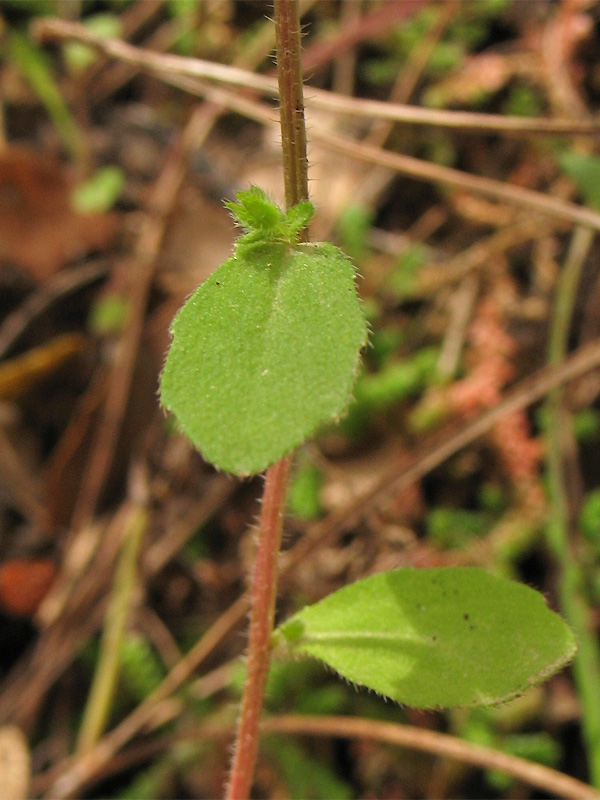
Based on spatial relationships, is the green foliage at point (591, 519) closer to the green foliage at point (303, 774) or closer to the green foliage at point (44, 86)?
the green foliage at point (303, 774)

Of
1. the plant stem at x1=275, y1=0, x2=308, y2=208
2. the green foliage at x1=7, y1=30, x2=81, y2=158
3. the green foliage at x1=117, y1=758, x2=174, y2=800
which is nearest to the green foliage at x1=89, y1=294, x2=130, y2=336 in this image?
the green foliage at x1=7, y1=30, x2=81, y2=158

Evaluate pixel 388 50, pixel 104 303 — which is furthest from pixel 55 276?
pixel 388 50

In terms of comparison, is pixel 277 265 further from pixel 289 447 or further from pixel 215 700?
pixel 215 700

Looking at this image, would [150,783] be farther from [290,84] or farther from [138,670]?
[290,84]

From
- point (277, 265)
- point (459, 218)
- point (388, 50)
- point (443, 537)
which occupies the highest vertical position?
point (388, 50)

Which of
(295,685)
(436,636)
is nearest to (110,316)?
(295,685)

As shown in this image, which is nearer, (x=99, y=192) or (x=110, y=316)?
(x=110, y=316)
